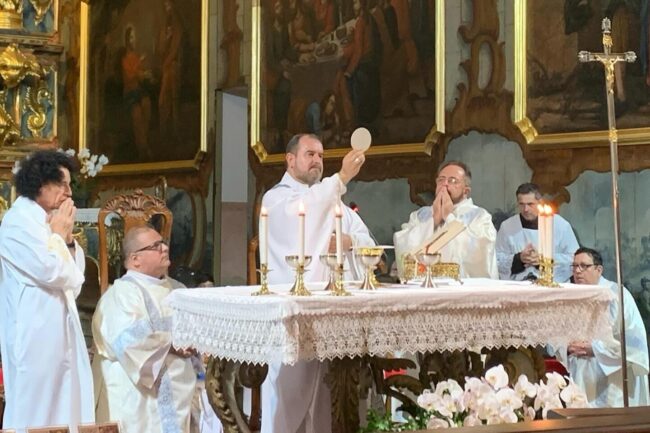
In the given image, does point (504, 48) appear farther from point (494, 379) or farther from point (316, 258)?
point (494, 379)

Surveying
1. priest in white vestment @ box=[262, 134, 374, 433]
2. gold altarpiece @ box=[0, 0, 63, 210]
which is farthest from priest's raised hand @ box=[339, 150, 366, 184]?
gold altarpiece @ box=[0, 0, 63, 210]

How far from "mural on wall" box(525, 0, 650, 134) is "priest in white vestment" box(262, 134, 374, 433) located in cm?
278

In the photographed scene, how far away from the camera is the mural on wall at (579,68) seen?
30.1 ft

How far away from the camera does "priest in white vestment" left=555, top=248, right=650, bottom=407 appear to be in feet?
26.7

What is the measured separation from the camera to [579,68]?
959cm

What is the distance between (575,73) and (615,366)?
2.67 m

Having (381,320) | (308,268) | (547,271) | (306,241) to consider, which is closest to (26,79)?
(308,268)

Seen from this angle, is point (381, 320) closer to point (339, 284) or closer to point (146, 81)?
point (339, 284)

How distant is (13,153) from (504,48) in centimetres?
609

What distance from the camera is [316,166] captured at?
7.21 meters

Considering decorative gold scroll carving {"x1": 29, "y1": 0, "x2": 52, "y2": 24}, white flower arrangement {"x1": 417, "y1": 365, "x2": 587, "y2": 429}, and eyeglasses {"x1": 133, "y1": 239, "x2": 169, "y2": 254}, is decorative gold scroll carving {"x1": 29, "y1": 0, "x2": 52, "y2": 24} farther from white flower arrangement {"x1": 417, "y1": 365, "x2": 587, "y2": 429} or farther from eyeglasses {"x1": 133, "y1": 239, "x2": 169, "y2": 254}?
white flower arrangement {"x1": 417, "y1": 365, "x2": 587, "y2": 429}

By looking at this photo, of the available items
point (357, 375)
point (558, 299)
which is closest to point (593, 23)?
point (558, 299)

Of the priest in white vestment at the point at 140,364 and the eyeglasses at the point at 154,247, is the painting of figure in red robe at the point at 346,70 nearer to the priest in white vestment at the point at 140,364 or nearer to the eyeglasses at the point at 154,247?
the eyeglasses at the point at 154,247

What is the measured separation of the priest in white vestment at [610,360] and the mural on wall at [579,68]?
151 centimetres
